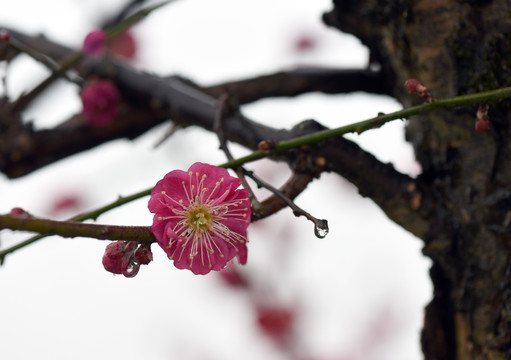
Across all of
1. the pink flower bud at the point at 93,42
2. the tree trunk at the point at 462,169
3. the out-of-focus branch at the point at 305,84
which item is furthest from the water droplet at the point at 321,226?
the pink flower bud at the point at 93,42

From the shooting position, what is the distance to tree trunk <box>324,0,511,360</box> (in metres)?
1.08

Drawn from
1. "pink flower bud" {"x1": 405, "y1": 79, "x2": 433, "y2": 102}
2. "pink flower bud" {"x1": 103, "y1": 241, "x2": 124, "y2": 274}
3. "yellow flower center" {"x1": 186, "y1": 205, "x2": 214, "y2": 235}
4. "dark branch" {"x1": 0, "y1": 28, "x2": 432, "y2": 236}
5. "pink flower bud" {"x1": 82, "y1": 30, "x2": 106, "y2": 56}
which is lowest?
"pink flower bud" {"x1": 103, "y1": 241, "x2": 124, "y2": 274}

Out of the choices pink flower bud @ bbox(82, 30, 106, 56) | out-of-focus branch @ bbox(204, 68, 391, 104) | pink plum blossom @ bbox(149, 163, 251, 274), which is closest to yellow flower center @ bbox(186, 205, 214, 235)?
pink plum blossom @ bbox(149, 163, 251, 274)

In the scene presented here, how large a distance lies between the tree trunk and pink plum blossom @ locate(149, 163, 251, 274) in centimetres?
42

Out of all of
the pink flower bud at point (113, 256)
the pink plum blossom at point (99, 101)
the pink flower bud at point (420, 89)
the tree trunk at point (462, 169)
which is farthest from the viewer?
the pink plum blossom at point (99, 101)

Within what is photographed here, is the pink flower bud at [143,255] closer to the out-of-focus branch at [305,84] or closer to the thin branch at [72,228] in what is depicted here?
the thin branch at [72,228]

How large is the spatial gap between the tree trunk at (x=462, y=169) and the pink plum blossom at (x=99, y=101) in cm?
74

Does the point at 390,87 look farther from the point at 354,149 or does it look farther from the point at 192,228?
the point at 192,228

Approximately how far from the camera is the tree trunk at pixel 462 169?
1.08 meters

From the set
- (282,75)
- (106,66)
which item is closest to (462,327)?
(282,75)

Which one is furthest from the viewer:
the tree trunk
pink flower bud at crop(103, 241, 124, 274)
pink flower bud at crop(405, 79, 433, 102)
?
the tree trunk

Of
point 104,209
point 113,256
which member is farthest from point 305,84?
point 113,256

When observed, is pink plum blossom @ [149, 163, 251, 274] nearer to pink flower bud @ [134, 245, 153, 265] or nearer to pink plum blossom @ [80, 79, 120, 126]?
pink flower bud @ [134, 245, 153, 265]

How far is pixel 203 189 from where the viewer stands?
0.89 metres
